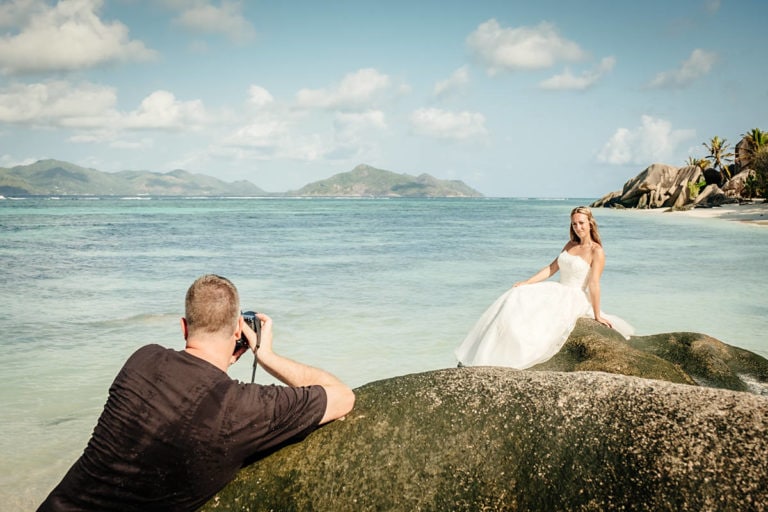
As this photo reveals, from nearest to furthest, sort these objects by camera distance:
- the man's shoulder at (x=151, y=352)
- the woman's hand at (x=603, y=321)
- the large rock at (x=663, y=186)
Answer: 1. the man's shoulder at (x=151, y=352)
2. the woman's hand at (x=603, y=321)
3. the large rock at (x=663, y=186)

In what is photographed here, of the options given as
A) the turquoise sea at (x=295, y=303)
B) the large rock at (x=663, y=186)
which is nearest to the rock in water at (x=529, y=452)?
the turquoise sea at (x=295, y=303)

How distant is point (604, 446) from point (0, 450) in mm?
6511

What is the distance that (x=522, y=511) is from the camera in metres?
2.69

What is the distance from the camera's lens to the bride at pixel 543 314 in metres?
6.84

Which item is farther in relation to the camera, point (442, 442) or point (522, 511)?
point (442, 442)

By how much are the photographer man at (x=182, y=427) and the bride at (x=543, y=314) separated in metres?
4.33

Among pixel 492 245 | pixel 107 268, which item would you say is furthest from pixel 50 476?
pixel 492 245

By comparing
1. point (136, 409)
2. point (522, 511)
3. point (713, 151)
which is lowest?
point (522, 511)

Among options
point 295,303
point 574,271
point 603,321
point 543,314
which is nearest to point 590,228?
point 574,271

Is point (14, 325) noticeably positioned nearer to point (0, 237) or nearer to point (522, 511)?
point (522, 511)

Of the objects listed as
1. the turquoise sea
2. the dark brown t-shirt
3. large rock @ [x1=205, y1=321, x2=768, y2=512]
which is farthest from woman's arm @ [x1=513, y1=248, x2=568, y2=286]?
the dark brown t-shirt

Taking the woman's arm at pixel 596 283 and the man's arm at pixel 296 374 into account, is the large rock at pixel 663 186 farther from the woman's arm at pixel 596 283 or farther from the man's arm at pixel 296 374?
the man's arm at pixel 296 374

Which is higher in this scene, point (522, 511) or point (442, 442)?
point (442, 442)

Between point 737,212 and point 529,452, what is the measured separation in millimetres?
59581
